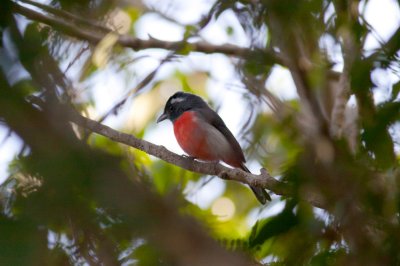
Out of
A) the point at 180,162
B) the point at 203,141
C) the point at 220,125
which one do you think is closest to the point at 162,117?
the point at 220,125

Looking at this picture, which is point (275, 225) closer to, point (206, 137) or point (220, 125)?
point (206, 137)

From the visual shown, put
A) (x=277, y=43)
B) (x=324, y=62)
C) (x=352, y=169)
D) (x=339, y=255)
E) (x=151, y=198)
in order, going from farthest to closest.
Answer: (x=324, y=62)
(x=277, y=43)
(x=339, y=255)
(x=352, y=169)
(x=151, y=198)

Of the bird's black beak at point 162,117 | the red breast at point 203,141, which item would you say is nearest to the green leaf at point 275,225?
the red breast at point 203,141

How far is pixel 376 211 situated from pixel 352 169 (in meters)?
0.13

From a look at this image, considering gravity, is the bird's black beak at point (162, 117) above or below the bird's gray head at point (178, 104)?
below

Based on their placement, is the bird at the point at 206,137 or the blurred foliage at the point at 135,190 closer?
the blurred foliage at the point at 135,190

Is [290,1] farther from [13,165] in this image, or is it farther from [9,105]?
[13,165]

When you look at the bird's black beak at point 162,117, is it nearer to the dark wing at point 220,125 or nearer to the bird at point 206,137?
the bird at point 206,137

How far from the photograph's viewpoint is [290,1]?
1.71 meters

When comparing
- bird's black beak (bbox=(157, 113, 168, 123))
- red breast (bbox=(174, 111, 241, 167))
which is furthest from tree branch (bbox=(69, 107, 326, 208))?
bird's black beak (bbox=(157, 113, 168, 123))

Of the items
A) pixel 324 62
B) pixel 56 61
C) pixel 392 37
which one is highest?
pixel 392 37

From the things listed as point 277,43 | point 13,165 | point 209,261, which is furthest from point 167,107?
point 209,261

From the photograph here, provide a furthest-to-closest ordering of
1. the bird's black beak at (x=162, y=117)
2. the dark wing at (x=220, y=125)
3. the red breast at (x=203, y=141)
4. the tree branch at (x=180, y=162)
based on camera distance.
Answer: the bird's black beak at (x=162, y=117) → the dark wing at (x=220, y=125) → the red breast at (x=203, y=141) → the tree branch at (x=180, y=162)

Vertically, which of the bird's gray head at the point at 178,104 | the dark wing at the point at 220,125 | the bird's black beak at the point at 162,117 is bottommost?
the bird's black beak at the point at 162,117
